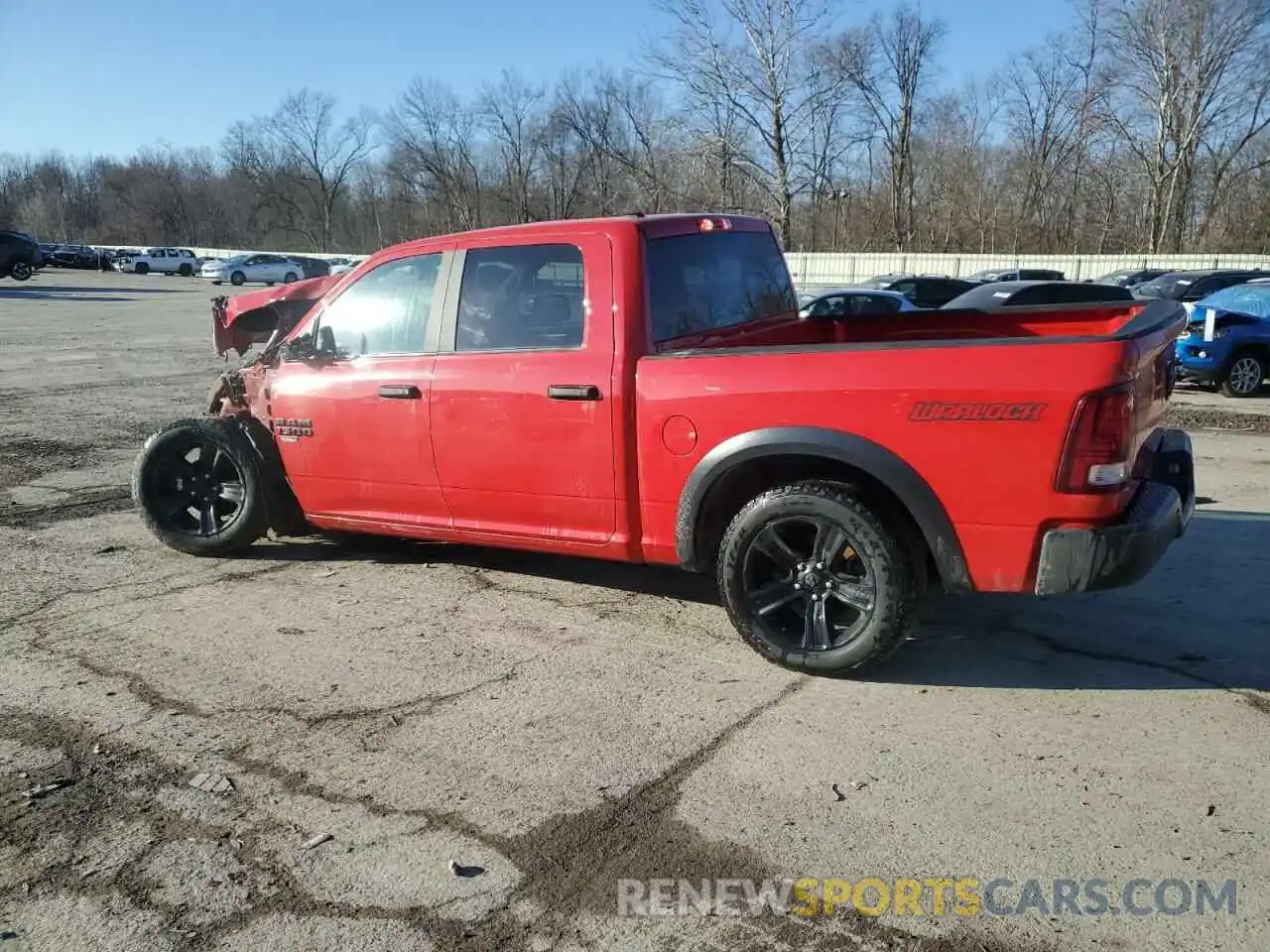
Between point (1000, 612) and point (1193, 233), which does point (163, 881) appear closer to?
point (1000, 612)

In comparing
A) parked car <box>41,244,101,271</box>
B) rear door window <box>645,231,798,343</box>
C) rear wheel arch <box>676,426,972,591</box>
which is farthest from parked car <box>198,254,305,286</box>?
rear wheel arch <box>676,426,972,591</box>

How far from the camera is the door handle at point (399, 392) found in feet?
16.3

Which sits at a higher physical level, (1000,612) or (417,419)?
(417,419)

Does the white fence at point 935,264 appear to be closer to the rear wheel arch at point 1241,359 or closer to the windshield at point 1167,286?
the windshield at point 1167,286

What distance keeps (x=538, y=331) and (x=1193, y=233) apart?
177ft

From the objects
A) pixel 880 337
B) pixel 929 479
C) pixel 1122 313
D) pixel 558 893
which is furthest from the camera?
pixel 880 337

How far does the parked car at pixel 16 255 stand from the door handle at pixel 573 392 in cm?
4715

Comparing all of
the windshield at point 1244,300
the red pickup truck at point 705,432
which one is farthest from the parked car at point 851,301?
the red pickup truck at point 705,432

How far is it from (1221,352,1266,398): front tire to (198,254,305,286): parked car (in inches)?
1905

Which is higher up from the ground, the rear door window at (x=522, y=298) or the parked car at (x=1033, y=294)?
the rear door window at (x=522, y=298)

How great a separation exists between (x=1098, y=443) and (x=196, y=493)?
490 cm

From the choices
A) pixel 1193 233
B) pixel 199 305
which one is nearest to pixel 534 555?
pixel 199 305

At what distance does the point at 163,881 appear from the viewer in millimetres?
2822

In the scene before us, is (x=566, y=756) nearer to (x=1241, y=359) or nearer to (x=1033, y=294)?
(x=1033, y=294)
